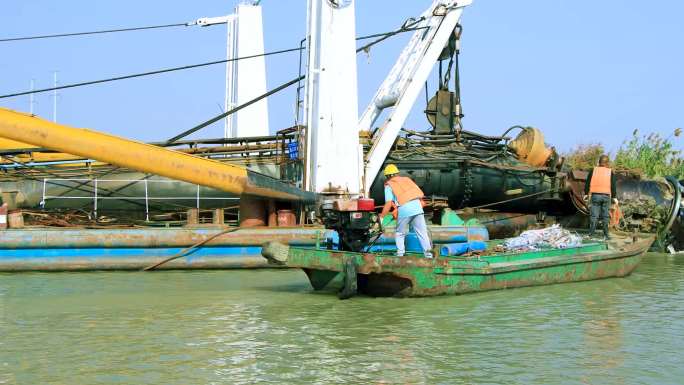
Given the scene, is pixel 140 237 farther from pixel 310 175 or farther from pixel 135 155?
pixel 310 175

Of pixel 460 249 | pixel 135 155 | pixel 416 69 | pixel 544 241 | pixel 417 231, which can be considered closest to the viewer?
pixel 417 231

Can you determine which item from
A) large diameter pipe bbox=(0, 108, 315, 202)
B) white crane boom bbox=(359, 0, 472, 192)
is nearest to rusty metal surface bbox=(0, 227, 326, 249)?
large diameter pipe bbox=(0, 108, 315, 202)

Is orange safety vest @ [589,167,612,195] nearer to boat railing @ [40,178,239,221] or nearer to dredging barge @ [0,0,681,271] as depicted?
dredging barge @ [0,0,681,271]

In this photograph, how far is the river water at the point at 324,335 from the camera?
7.15 metres

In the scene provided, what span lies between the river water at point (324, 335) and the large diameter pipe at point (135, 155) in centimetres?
191

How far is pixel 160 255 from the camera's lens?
13.7 m

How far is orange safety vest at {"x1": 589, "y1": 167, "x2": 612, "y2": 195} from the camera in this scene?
46.2 feet

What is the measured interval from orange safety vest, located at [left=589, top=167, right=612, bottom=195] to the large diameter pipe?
4894mm

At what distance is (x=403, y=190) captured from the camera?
11.2 metres

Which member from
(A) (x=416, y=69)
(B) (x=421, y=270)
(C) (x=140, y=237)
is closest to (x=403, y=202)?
(B) (x=421, y=270)

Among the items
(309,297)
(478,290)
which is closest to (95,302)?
(309,297)

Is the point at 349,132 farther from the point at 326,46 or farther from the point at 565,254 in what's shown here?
the point at 565,254

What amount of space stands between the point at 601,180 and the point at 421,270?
4895 millimetres

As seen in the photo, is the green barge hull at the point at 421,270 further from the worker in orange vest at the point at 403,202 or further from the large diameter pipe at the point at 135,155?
the large diameter pipe at the point at 135,155
